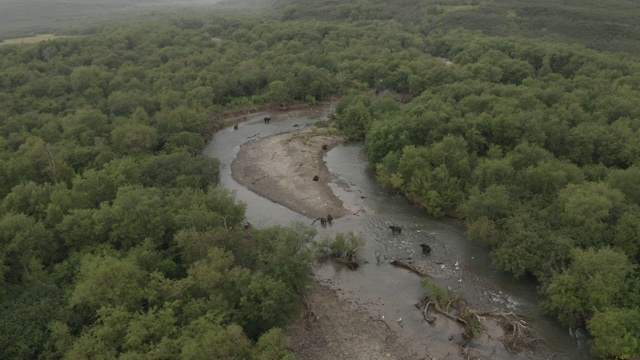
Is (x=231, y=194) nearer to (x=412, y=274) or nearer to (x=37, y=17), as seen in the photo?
(x=412, y=274)

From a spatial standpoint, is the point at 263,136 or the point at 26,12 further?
the point at 26,12

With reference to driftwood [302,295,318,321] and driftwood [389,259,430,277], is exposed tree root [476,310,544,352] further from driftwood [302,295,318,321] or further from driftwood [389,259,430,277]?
driftwood [302,295,318,321]

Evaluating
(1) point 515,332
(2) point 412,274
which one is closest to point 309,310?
(2) point 412,274

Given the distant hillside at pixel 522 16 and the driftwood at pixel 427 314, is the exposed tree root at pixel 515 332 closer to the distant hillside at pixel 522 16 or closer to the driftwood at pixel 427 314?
the driftwood at pixel 427 314

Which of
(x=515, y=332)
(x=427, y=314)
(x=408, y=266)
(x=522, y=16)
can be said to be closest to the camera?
(x=515, y=332)

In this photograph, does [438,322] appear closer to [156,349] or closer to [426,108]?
[156,349]

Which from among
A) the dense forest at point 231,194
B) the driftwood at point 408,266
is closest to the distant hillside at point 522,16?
the dense forest at point 231,194

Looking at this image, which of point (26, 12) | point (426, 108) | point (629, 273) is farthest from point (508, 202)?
point (26, 12)
